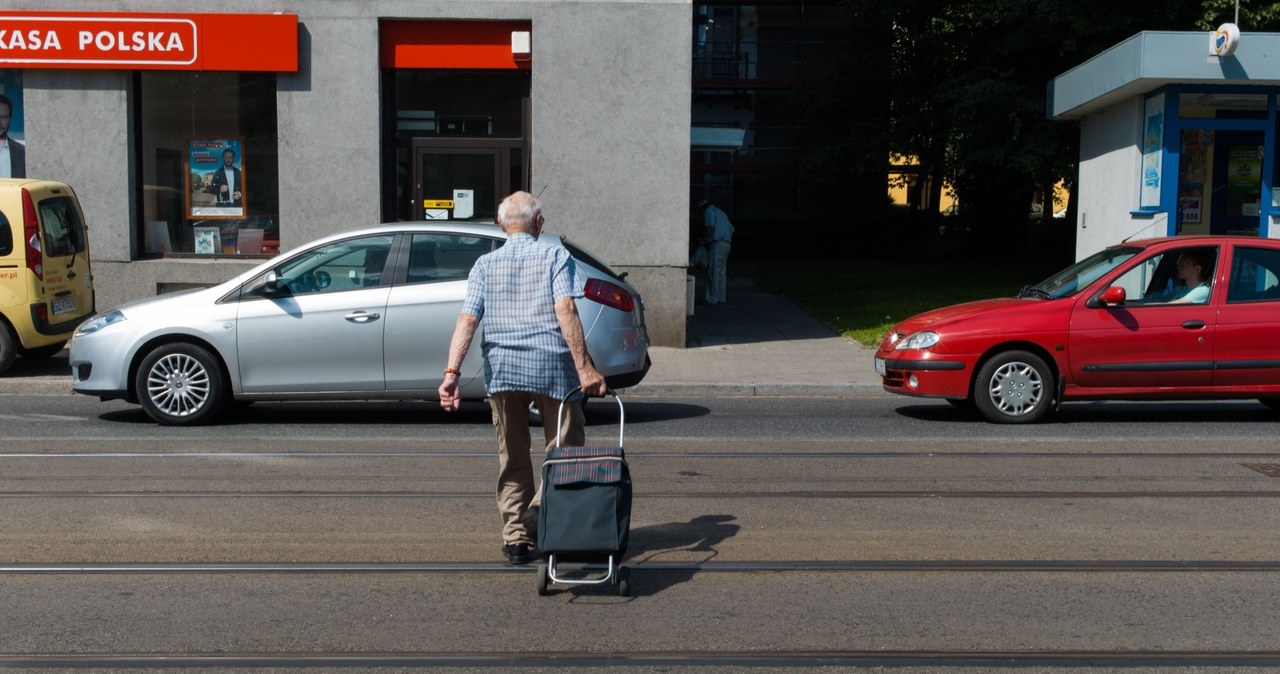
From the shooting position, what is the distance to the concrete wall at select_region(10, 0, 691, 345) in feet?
53.3

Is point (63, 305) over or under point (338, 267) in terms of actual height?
under

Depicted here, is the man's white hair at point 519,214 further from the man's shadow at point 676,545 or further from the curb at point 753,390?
the curb at point 753,390

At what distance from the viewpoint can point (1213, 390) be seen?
10680 millimetres

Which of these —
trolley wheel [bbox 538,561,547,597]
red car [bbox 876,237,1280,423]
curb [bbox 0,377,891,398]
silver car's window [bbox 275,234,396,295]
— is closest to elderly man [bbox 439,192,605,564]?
trolley wheel [bbox 538,561,547,597]

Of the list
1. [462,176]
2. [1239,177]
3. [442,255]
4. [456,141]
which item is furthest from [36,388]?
[1239,177]

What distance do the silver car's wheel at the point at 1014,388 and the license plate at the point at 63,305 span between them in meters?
8.93

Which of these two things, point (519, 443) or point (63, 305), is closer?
point (519, 443)

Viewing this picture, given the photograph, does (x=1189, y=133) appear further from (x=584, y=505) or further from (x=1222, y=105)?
(x=584, y=505)

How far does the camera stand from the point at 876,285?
2586cm

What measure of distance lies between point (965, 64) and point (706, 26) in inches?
467

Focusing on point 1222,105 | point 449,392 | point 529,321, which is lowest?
point 449,392

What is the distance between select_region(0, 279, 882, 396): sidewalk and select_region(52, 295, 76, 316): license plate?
0.65m

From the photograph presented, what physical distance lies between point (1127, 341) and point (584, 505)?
20.9 ft

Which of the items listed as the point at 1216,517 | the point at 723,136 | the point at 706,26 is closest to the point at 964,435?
the point at 1216,517
